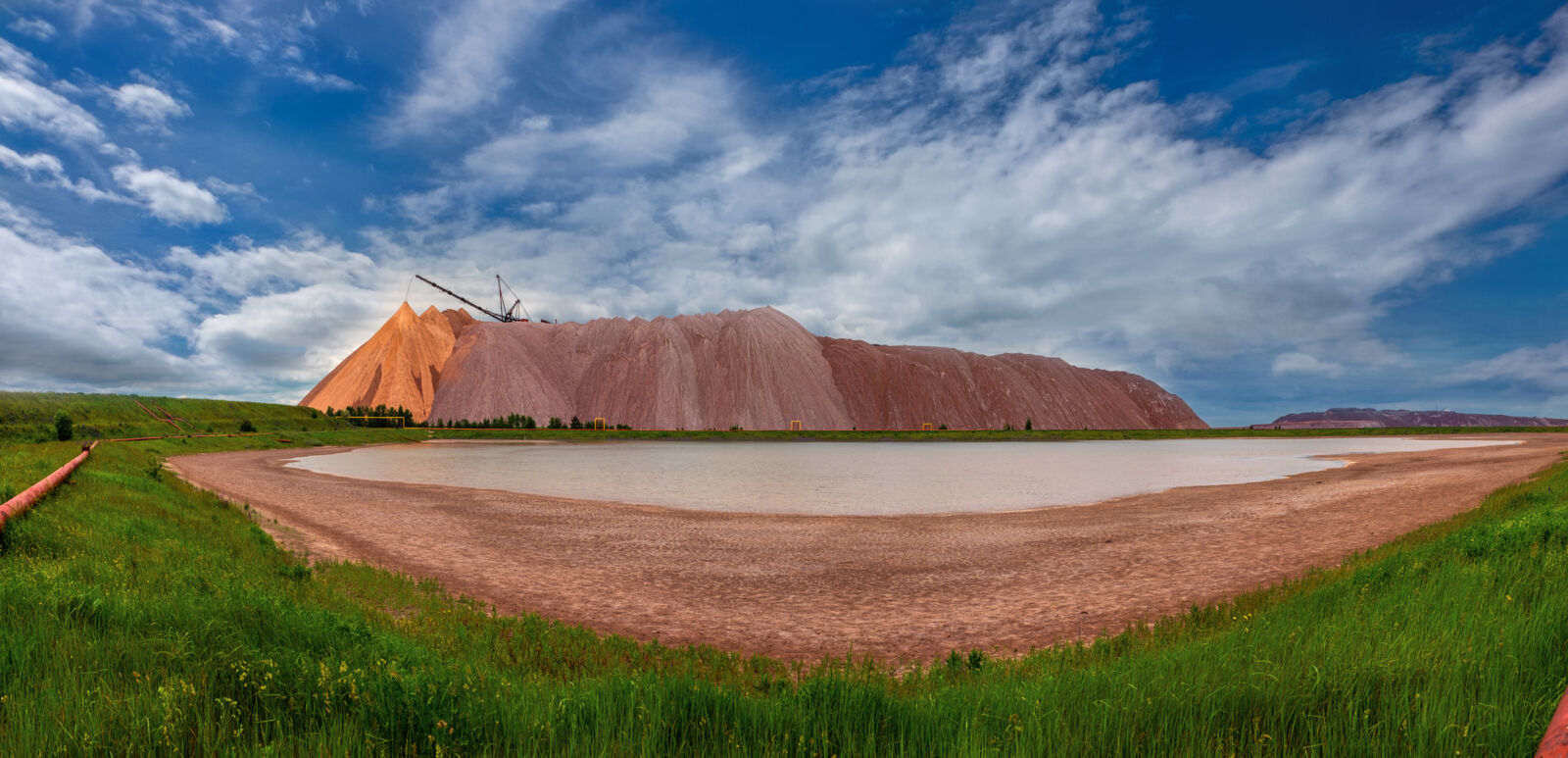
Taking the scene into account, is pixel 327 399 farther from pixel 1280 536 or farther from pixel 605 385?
pixel 1280 536

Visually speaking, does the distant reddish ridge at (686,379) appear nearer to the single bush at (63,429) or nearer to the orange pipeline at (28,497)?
the single bush at (63,429)

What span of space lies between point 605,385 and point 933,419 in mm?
80991

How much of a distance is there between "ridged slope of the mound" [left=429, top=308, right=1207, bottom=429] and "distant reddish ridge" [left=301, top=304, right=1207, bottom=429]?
0.30 m

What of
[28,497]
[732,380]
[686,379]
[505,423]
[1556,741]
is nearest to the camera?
[1556,741]

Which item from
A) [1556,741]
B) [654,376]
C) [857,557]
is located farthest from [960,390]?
[1556,741]

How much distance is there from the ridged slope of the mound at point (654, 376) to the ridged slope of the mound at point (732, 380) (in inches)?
10.2

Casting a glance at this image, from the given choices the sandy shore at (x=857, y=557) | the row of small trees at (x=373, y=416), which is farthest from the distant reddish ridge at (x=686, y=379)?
the sandy shore at (x=857, y=557)

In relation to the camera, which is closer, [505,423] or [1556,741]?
[1556,741]

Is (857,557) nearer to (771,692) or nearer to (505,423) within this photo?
(771,692)

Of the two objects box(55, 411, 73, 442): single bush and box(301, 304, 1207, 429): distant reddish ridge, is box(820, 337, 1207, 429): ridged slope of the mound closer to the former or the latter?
box(301, 304, 1207, 429): distant reddish ridge

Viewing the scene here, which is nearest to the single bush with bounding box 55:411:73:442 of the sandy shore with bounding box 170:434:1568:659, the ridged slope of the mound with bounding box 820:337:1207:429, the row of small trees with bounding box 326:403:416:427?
the sandy shore with bounding box 170:434:1568:659

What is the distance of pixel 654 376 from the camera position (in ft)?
489

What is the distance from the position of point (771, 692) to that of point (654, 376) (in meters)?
147

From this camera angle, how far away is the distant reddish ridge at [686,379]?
5723 inches
